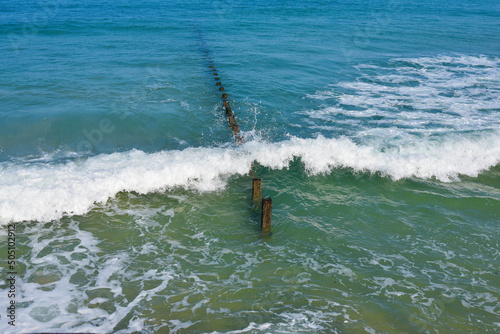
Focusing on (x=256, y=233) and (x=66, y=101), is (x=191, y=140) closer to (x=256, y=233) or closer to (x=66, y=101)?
(x=256, y=233)

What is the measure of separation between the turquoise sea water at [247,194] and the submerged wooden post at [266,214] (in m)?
0.17

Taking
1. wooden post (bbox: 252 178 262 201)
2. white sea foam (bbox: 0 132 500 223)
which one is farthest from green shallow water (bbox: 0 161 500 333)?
white sea foam (bbox: 0 132 500 223)

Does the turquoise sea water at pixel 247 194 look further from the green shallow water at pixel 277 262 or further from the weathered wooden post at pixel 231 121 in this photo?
the weathered wooden post at pixel 231 121

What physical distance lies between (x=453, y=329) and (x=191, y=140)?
7.23 meters

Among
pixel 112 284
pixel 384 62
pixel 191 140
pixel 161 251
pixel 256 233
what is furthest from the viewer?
pixel 384 62

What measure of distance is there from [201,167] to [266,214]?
2603 mm

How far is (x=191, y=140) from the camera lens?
1016 centimetres

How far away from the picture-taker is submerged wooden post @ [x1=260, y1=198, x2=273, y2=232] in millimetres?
6332

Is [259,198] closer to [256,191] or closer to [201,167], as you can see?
[256,191]

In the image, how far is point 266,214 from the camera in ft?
21.4

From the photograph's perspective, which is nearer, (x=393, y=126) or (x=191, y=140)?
(x=191, y=140)

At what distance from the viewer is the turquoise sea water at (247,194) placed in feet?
17.4

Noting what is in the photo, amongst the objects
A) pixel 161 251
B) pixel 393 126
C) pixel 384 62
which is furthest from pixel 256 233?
Answer: pixel 384 62

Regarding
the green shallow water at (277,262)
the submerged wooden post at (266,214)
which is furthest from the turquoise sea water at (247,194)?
the submerged wooden post at (266,214)
